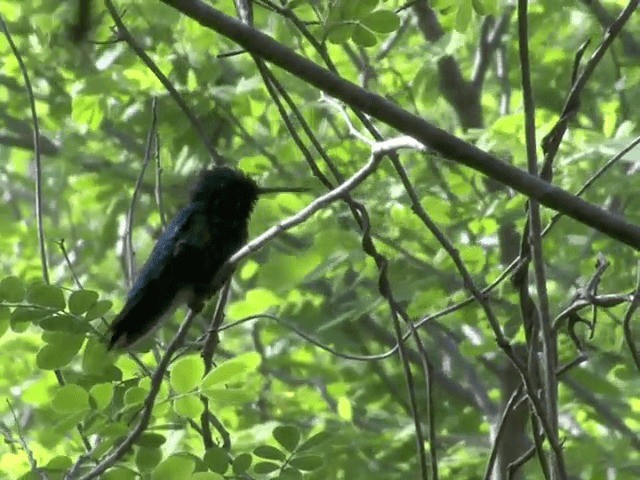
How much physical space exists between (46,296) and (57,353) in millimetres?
130

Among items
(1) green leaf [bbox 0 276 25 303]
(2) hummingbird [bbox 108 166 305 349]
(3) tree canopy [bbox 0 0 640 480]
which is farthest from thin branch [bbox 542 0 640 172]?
(1) green leaf [bbox 0 276 25 303]

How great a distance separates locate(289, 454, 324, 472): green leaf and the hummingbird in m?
0.47

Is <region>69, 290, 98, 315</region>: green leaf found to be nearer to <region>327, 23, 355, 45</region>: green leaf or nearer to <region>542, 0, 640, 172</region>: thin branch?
<region>327, 23, 355, 45</region>: green leaf

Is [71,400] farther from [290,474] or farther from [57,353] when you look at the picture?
[290,474]

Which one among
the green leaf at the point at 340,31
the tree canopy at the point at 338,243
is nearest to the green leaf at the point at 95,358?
the tree canopy at the point at 338,243

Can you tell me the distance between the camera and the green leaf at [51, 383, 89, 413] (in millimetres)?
2332

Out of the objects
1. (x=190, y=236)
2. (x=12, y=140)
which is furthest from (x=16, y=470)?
(x=12, y=140)

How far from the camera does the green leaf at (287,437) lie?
2.71 meters

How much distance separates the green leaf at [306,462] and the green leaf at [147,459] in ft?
1.12

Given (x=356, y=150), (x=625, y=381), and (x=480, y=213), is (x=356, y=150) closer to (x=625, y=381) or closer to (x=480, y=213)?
(x=480, y=213)

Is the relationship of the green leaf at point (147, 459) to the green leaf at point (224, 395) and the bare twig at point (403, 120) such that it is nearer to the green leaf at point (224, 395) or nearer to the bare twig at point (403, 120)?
the green leaf at point (224, 395)

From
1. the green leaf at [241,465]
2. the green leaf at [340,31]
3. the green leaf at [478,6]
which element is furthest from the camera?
the green leaf at [478,6]

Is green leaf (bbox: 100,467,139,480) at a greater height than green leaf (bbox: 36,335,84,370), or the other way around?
green leaf (bbox: 36,335,84,370)

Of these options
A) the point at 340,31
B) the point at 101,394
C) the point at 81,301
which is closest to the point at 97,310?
the point at 81,301
